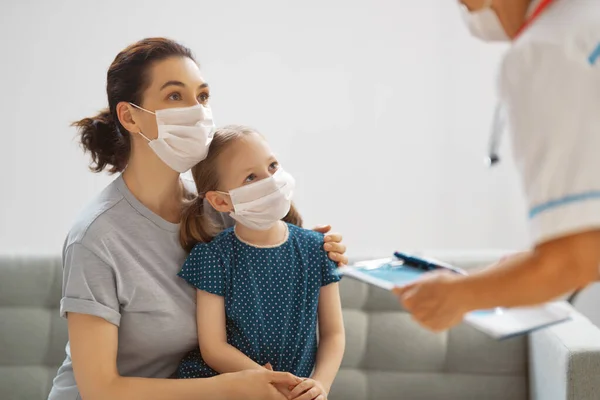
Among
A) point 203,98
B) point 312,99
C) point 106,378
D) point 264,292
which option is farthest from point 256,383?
point 312,99

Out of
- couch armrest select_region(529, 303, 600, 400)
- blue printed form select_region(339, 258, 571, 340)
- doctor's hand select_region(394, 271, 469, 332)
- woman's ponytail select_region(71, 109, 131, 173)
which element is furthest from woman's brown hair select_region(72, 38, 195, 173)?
couch armrest select_region(529, 303, 600, 400)

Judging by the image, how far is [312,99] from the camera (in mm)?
2904

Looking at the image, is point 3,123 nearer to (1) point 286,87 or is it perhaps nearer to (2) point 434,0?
(1) point 286,87

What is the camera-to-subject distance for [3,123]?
2898mm

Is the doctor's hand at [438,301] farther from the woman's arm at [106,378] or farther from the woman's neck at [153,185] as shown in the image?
the woman's neck at [153,185]

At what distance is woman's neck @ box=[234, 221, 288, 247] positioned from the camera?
72.7 inches

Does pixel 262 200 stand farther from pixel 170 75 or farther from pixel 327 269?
pixel 170 75

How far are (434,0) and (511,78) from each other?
2079mm

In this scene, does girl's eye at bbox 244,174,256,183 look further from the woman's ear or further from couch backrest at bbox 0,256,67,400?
couch backrest at bbox 0,256,67,400

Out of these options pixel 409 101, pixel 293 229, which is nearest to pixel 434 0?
pixel 409 101

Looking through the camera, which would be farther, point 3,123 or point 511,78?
point 3,123

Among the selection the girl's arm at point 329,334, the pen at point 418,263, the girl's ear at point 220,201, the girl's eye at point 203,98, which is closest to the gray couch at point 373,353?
the girl's arm at point 329,334

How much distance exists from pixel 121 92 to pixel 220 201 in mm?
350

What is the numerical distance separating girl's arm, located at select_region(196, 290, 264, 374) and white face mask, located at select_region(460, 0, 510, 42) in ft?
3.24
